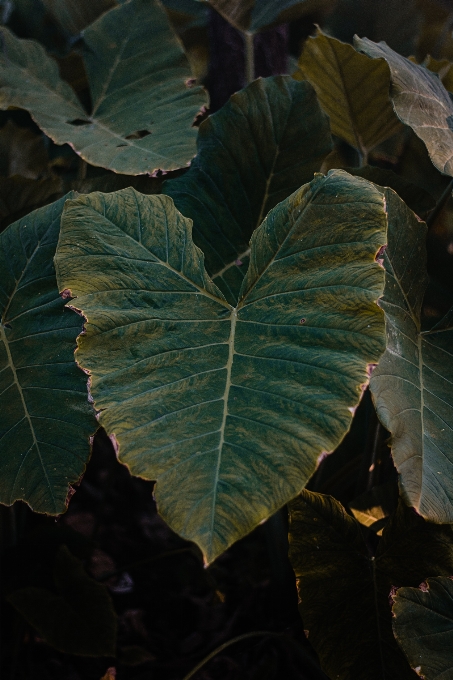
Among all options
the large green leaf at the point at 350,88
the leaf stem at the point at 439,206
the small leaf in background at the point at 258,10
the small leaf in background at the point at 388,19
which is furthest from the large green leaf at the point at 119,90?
the small leaf in background at the point at 388,19

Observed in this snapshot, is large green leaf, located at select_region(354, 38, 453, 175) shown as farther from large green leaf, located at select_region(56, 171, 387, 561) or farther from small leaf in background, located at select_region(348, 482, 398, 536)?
small leaf in background, located at select_region(348, 482, 398, 536)

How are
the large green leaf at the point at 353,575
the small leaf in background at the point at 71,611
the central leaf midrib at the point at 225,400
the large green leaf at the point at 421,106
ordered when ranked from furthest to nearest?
the small leaf in background at the point at 71,611, the large green leaf at the point at 421,106, the large green leaf at the point at 353,575, the central leaf midrib at the point at 225,400

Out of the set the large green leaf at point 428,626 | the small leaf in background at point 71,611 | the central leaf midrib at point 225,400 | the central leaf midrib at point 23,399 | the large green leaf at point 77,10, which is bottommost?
the small leaf in background at point 71,611

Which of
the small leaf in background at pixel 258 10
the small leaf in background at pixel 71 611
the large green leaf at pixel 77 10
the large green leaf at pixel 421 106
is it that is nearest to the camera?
the large green leaf at pixel 421 106

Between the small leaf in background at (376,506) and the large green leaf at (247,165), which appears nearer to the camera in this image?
the small leaf in background at (376,506)

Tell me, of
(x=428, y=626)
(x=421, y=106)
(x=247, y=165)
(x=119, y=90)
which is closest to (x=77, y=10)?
(x=119, y=90)

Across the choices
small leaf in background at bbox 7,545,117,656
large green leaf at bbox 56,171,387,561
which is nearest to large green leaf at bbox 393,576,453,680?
large green leaf at bbox 56,171,387,561

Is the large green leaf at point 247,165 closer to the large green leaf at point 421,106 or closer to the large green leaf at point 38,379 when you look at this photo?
the large green leaf at point 421,106

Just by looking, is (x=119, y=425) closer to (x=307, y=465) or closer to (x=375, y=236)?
(x=307, y=465)
